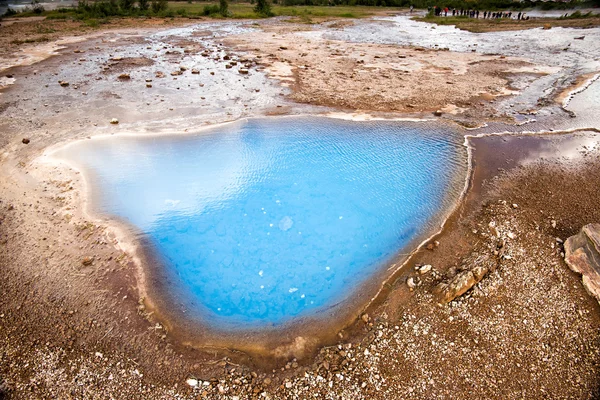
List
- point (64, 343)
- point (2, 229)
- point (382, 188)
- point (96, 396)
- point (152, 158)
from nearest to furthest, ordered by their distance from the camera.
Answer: point (96, 396), point (64, 343), point (2, 229), point (382, 188), point (152, 158)

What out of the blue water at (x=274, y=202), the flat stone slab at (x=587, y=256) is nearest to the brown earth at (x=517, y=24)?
the blue water at (x=274, y=202)

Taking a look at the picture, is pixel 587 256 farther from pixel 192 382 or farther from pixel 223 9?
pixel 223 9

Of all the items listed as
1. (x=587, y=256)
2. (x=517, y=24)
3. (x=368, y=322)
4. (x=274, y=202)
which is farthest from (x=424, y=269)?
(x=517, y=24)

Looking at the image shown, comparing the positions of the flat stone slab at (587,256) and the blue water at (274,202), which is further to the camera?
the blue water at (274,202)

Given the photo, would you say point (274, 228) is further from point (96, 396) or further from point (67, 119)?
point (67, 119)

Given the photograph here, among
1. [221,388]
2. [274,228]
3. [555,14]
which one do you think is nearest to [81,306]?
[221,388]

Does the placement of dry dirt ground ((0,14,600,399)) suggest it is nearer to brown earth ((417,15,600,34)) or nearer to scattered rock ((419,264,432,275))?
scattered rock ((419,264,432,275))

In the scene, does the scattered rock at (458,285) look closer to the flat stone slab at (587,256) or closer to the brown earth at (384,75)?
the flat stone slab at (587,256)

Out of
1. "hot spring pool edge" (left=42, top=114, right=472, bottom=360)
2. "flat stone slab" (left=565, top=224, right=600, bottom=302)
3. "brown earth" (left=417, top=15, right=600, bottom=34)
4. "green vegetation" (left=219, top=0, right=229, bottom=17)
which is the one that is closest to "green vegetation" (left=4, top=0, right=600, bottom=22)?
"green vegetation" (left=219, top=0, right=229, bottom=17)
